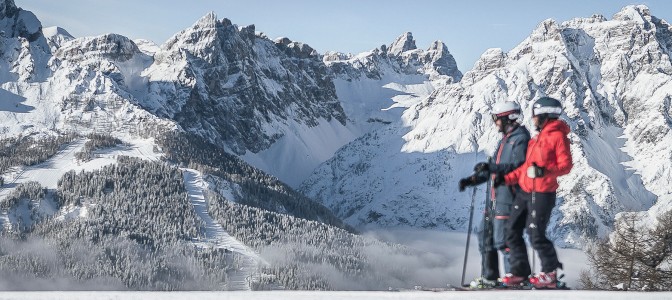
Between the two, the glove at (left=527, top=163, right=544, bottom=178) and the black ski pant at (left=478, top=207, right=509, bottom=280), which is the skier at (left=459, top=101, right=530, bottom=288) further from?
the glove at (left=527, top=163, right=544, bottom=178)

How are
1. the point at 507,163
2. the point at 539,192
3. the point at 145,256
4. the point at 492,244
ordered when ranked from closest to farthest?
the point at 539,192
the point at 507,163
the point at 492,244
the point at 145,256

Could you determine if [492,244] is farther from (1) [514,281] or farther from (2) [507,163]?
(2) [507,163]

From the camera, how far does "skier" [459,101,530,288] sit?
56.5 feet

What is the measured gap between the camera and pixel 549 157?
16359 mm

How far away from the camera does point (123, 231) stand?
186125mm

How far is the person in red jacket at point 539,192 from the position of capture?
53.5ft

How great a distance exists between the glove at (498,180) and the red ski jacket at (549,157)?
0.58m

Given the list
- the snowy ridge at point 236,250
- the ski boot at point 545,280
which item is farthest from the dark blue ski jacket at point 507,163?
the snowy ridge at point 236,250

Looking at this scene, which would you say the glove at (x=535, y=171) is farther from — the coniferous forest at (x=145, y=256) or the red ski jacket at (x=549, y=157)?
the coniferous forest at (x=145, y=256)

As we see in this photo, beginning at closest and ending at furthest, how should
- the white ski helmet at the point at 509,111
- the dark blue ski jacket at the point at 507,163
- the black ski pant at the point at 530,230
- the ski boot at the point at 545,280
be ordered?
1. the ski boot at the point at 545,280
2. the black ski pant at the point at 530,230
3. the dark blue ski jacket at the point at 507,163
4. the white ski helmet at the point at 509,111

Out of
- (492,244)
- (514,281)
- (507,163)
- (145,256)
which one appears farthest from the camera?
(145,256)

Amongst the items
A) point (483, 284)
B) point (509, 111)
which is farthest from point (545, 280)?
point (509, 111)

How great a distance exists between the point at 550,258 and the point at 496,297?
2897 mm

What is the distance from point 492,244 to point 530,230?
1.23 m
